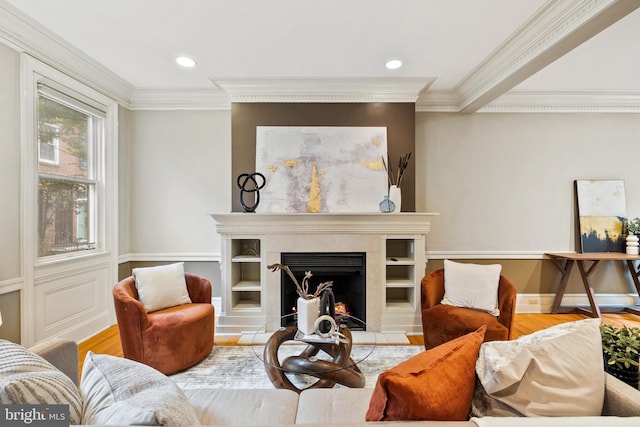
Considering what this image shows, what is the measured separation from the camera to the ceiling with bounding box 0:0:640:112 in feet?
6.89

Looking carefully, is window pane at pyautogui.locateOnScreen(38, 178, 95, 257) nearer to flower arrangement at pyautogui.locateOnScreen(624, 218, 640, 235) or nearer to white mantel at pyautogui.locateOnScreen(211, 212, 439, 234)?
white mantel at pyautogui.locateOnScreen(211, 212, 439, 234)

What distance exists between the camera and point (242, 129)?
11.4ft

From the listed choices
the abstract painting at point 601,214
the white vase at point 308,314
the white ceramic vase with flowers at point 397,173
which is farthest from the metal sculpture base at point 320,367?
the abstract painting at point 601,214

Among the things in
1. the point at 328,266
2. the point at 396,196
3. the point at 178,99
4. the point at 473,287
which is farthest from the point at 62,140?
the point at 473,287

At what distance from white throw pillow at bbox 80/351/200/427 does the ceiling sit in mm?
2214

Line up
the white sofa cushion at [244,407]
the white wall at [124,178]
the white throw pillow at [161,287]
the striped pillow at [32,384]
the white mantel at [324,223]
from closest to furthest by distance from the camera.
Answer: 1. the striped pillow at [32,384]
2. the white sofa cushion at [244,407]
3. the white throw pillow at [161,287]
4. the white mantel at [324,223]
5. the white wall at [124,178]

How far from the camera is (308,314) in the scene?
1971 mm

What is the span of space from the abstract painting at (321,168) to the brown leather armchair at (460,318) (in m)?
1.19

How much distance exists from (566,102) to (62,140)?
217 inches

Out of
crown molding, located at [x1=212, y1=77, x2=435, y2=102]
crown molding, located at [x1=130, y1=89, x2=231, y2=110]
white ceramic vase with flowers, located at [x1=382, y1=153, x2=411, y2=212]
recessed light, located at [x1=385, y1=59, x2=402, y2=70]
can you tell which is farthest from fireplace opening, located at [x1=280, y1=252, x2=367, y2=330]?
crown molding, located at [x1=130, y1=89, x2=231, y2=110]

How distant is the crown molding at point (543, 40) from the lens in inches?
74.0

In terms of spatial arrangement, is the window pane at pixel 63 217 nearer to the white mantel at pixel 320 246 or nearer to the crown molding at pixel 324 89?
the white mantel at pixel 320 246

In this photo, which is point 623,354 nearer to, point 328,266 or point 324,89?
point 328,266

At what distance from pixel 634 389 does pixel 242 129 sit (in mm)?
3490
